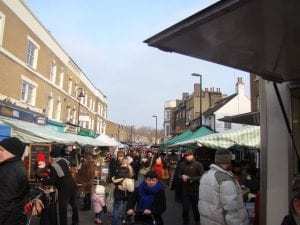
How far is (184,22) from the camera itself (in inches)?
111

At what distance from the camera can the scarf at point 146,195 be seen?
6848mm

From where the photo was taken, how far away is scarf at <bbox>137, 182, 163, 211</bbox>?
6848mm

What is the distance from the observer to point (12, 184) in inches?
176

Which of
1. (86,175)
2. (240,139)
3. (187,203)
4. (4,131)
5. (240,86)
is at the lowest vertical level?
(187,203)

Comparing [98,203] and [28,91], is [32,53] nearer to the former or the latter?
[28,91]

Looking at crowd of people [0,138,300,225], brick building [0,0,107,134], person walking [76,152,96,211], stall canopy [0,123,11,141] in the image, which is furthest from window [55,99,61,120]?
person walking [76,152,96,211]

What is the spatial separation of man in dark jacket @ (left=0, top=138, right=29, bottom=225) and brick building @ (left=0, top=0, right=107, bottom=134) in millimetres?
16773

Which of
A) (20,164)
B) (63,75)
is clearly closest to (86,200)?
(20,164)

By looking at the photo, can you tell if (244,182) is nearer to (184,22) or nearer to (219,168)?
(219,168)

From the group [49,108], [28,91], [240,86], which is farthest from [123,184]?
[240,86]

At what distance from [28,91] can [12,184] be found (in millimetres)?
22246

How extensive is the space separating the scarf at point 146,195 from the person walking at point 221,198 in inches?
76.3

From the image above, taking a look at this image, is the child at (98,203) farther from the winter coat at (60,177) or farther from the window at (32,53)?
the window at (32,53)

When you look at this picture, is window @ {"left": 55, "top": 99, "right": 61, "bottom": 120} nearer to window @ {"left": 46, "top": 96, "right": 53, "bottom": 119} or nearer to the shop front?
window @ {"left": 46, "top": 96, "right": 53, "bottom": 119}
